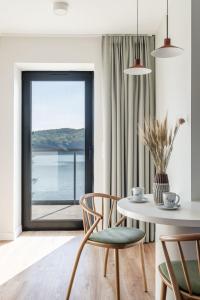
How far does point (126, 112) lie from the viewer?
379 cm

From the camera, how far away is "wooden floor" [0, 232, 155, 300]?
8.06 feet

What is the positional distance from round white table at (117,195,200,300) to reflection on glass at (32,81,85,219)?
82.3 inches

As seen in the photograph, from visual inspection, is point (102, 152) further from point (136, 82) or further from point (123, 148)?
point (136, 82)

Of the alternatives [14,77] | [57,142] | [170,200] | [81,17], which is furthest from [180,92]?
[14,77]

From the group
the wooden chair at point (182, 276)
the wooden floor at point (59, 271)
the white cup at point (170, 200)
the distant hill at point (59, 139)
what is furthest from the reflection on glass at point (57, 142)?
the wooden chair at point (182, 276)

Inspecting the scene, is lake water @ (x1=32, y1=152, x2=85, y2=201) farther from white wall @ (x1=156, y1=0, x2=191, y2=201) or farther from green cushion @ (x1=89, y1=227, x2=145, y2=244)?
green cushion @ (x1=89, y1=227, x2=145, y2=244)

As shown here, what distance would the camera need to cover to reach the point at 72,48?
387cm

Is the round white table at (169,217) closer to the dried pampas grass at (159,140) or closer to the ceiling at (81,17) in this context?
the dried pampas grass at (159,140)

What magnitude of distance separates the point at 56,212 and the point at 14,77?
1926mm

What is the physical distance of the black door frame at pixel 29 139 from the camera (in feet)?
13.7

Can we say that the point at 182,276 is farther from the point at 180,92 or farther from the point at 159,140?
the point at 180,92

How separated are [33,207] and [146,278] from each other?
2.08 metres

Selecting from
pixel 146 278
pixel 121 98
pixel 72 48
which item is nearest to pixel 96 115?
pixel 121 98

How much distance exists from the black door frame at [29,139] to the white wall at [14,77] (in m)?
0.30
